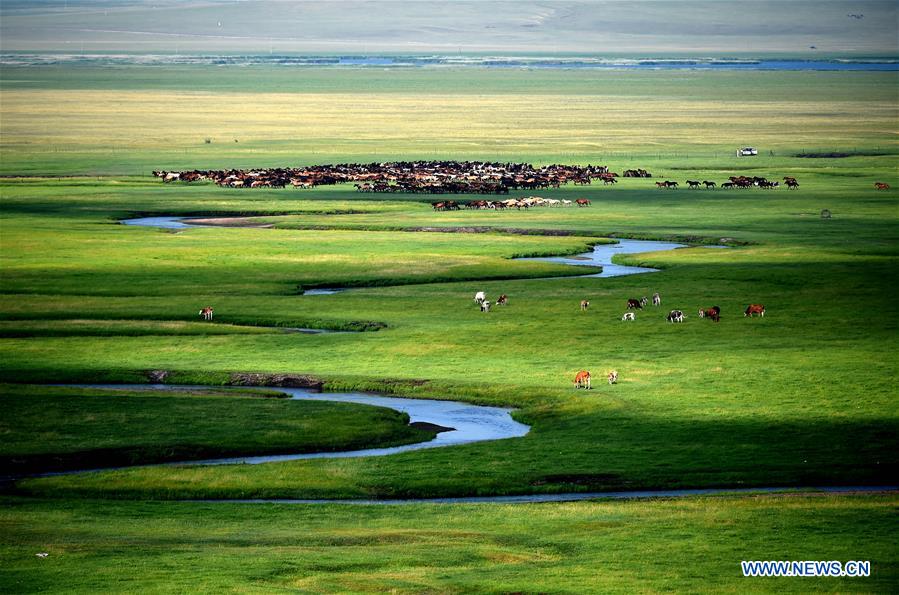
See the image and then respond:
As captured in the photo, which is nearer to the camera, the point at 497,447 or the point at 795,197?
the point at 497,447

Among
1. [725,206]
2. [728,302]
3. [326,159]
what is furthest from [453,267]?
[326,159]

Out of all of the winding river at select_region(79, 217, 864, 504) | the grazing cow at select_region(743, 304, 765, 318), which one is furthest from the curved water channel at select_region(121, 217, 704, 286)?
the winding river at select_region(79, 217, 864, 504)

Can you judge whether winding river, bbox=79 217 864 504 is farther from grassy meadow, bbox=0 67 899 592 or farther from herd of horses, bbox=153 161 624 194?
herd of horses, bbox=153 161 624 194

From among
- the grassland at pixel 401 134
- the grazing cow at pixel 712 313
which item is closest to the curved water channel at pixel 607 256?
the grazing cow at pixel 712 313

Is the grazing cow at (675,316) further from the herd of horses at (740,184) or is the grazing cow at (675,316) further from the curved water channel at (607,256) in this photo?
the herd of horses at (740,184)

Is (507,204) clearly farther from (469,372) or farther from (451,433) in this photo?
(451,433)

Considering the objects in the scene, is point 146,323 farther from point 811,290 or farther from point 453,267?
point 811,290
